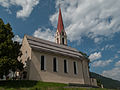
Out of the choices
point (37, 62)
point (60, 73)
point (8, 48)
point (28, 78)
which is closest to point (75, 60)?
point (60, 73)

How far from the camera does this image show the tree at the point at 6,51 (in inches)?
782

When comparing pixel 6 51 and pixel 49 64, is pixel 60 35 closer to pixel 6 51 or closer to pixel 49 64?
pixel 49 64

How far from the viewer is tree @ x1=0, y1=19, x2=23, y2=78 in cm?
1987

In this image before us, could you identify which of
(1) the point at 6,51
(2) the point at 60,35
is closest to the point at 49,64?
(1) the point at 6,51

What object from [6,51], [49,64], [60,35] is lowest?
Answer: [49,64]

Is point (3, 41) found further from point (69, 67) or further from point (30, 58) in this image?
point (69, 67)

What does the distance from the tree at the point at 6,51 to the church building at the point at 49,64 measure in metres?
3.48

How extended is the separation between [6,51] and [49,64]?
1059 centimetres

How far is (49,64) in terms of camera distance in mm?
28891

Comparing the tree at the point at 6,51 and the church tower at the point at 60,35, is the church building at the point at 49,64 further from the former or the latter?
the church tower at the point at 60,35

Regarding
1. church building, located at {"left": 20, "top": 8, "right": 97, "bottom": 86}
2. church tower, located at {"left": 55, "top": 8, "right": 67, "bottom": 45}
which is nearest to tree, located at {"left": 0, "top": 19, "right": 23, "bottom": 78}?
church building, located at {"left": 20, "top": 8, "right": 97, "bottom": 86}

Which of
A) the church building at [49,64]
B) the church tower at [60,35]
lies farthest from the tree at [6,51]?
the church tower at [60,35]

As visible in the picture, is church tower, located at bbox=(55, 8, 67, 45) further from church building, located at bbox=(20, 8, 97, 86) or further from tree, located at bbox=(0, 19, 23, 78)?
tree, located at bbox=(0, 19, 23, 78)

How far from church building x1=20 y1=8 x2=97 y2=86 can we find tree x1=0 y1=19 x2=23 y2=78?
3477 mm
